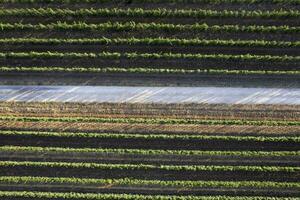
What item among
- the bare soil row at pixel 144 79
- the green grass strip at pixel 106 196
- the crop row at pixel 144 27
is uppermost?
the crop row at pixel 144 27

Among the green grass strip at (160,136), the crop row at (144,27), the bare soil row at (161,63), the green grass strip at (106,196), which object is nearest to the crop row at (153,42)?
the crop row at (144,27)

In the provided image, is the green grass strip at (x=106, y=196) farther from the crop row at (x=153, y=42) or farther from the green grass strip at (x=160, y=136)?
the crop row at (x=153, y=42)

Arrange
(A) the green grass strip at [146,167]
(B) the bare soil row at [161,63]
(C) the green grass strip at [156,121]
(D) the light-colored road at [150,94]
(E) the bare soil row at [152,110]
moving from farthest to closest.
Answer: (B) the bare soil row at [161,63] → (D) the light-colored road at [150,94] → (E) the bare soil row at [152,110] → (C) the green grass strip at [156,121] → (A) the green grass strip at [146,167]

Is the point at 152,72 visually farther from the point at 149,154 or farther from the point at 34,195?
the point at 34,195

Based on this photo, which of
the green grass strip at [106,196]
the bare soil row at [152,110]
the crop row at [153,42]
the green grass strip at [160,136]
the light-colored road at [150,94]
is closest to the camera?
the green grass strip at [106,196]

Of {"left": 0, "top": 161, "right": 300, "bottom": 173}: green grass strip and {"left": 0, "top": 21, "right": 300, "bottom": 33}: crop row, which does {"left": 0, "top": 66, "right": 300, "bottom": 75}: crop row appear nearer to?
{"left": 0, "top": 21, "right": 300, "bottom": 33}: crop row

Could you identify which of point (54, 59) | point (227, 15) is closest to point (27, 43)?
point (54, 59)
